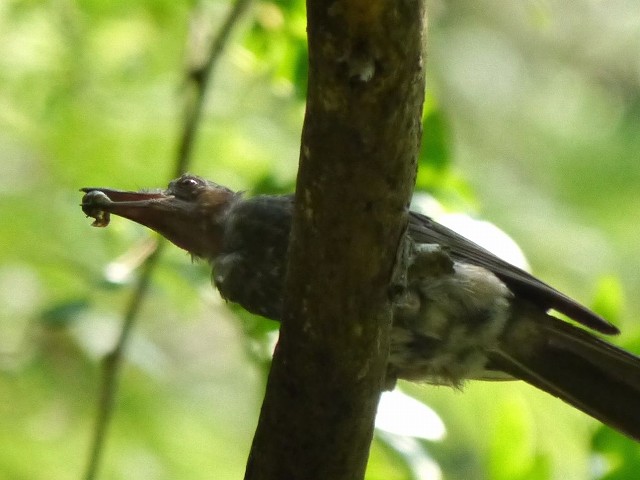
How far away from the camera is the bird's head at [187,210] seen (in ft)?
12.7

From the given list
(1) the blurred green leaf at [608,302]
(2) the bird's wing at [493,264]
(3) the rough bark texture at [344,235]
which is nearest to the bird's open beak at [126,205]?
(2) the bird's wing at [493,264]

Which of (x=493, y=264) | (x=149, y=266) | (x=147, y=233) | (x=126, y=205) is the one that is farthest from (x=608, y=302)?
(x=147, y=233)

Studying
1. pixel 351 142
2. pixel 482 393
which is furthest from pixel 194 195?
pixel 351 142

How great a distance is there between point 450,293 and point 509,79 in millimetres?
4646

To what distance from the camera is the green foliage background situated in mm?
4371

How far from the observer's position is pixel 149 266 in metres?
4.21

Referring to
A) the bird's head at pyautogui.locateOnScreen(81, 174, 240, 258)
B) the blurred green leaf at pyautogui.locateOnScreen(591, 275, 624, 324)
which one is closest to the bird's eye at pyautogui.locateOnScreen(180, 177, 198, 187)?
the bird's head at pyautogui.locateOnScreen(81, 174, 240, 258)

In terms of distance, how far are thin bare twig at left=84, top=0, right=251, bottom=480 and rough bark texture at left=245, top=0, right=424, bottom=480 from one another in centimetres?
Result: 147

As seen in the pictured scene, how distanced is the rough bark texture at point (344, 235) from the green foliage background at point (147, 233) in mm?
994

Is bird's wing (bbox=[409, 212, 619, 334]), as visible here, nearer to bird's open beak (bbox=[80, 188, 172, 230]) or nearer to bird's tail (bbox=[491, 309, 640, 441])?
bird's tail (bbox=[491, 309, 640, 441])

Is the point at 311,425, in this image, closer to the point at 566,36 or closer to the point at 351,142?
the point at 351,142

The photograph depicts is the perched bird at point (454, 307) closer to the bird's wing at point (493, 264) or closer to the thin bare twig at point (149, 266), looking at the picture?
the bird's wing at point (493, 264)

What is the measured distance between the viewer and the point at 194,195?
4.08 meters

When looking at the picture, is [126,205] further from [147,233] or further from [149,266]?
[147,233]
